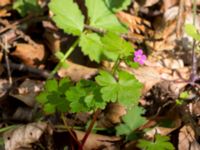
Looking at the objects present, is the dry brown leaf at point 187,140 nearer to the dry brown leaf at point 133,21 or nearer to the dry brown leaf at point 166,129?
the dry brown leaf at point 166,129

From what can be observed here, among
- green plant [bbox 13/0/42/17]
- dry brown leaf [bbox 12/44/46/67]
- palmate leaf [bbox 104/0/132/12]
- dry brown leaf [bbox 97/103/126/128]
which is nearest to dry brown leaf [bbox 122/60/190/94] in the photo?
dry brown leaf [bbox 97/103/126/128]

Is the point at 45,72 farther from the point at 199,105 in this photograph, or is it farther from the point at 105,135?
the point at 199,105

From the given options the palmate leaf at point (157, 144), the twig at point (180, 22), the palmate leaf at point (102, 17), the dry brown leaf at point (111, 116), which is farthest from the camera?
the twig at point (180, 22)

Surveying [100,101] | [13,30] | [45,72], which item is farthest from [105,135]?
[13,30]

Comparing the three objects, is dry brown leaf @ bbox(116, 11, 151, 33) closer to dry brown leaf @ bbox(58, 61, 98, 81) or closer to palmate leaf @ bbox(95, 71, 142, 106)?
dry brown leaf @ bbox(58, 61, 98, 81)

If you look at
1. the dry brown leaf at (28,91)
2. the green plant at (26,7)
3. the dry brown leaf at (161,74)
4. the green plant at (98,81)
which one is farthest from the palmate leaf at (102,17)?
the green plant at (26,7)

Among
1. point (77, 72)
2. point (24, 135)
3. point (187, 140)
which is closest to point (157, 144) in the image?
point (187, 140)

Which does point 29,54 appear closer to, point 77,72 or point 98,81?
point 77,72
